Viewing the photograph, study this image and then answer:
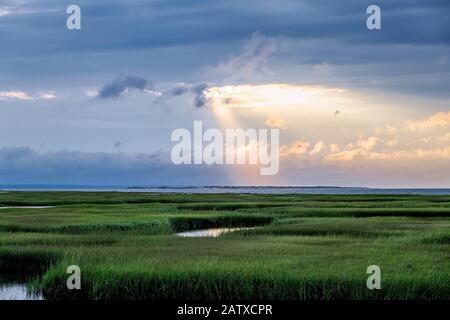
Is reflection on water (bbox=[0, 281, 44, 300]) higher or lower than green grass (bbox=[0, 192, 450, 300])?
lower

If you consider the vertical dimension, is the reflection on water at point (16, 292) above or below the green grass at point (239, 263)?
below

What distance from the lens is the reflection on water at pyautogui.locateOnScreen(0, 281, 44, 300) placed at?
65.5ft

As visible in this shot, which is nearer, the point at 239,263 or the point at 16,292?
the point at 16,292

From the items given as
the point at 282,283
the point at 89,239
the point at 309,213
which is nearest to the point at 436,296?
the point at 282,283

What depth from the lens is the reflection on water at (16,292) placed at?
1997 centimetres

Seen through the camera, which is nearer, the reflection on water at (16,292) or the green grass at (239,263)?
the green grass at (239,263)

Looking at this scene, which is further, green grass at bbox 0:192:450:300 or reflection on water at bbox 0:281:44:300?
reflection on water at bbox 0:281:44:300

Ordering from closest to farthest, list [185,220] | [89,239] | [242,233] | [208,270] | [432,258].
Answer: [208,270] < [432,258] < [89,239] < [242,233] < [185,220]

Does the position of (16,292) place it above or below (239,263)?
below

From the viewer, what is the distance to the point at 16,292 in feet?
67.8

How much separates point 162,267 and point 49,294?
3.62 metres
